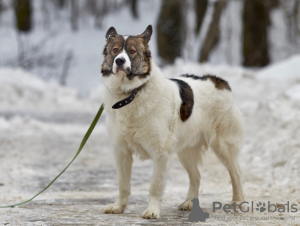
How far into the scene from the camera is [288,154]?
29.7ft

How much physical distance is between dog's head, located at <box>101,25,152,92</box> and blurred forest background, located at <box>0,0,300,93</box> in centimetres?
1943

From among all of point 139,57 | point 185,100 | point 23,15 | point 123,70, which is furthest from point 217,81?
point 23,15

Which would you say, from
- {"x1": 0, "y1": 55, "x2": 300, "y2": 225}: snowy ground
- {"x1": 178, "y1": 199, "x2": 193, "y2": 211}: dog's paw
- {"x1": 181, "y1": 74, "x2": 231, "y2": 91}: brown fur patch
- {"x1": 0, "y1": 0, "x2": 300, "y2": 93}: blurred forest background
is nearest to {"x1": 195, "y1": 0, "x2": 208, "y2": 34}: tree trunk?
{"x1": 0, "y1": 0, "x2": 300, "y2": 93}: blurred forest background

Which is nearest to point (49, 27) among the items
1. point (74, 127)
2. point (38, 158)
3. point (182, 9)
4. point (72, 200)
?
point (182, 9)

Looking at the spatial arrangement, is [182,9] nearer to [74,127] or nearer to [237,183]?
[74,127]

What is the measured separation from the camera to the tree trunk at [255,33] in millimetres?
27391

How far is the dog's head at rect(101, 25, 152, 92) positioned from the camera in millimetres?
5754

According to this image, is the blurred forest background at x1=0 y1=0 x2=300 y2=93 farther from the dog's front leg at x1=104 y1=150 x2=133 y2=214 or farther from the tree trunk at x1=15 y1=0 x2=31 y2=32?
the dog's front leg at x1=104 y1=150 x2=133 y2=214

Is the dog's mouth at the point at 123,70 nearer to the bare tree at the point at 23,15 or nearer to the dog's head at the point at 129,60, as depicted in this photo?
the dog's head at the point at 129,60

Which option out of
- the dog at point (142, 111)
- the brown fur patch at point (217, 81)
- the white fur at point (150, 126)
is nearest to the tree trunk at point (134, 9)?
the brown fur patch at point (217, 81)

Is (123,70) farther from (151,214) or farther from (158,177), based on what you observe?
(151,214)

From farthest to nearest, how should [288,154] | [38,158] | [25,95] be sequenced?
[25,95], [38,158], [288,154]

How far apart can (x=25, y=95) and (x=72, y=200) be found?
16.7 m

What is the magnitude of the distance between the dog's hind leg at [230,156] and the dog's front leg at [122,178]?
1.28 m
